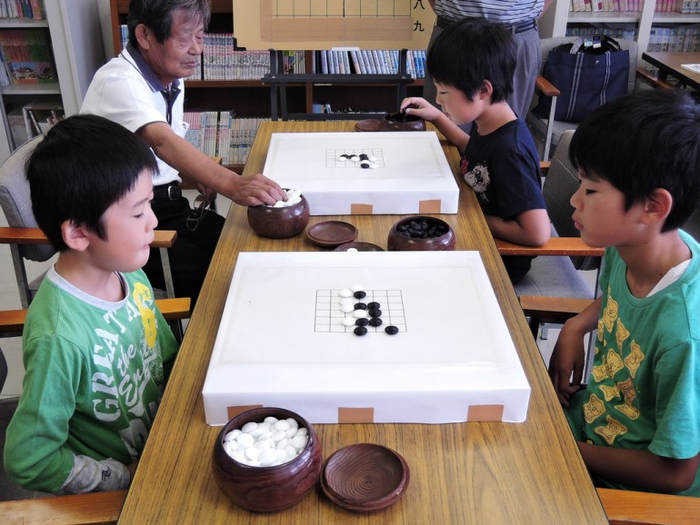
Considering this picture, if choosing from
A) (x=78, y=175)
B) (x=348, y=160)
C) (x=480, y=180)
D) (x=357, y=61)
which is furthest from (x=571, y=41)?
(x=78, y=175)

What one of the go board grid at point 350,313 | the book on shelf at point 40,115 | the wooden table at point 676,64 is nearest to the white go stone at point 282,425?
the go board grid at point 350,313

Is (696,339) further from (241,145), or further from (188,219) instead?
(241,145)

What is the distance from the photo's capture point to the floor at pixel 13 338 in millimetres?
2217

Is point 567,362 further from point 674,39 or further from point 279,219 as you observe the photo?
point 674,39

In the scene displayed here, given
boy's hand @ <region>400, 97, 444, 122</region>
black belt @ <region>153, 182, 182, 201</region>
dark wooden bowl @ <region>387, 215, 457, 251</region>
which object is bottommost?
black belt @ <region>153, 182, 182, 201</region>

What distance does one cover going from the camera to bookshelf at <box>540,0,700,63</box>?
3594 millimetres

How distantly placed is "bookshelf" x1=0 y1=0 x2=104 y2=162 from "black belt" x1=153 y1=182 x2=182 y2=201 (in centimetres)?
191

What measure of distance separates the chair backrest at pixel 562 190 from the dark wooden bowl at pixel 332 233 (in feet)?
2.32

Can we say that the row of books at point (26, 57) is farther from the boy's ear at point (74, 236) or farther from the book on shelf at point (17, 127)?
the boy's ear at point (74, 236)

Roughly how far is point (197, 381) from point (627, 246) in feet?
2.37

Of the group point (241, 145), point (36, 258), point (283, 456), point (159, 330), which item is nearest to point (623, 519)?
point (283, 456)

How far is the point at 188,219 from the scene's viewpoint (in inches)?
75.7

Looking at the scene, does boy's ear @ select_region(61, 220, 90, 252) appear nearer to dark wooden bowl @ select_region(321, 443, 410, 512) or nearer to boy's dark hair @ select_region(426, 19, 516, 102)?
dark wooden bowl @ select_region(321, 443, 410, 512)

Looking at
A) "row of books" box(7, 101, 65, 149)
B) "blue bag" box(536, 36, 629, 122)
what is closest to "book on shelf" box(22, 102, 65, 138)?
"row of books" box(7, 101, 65, 149)
